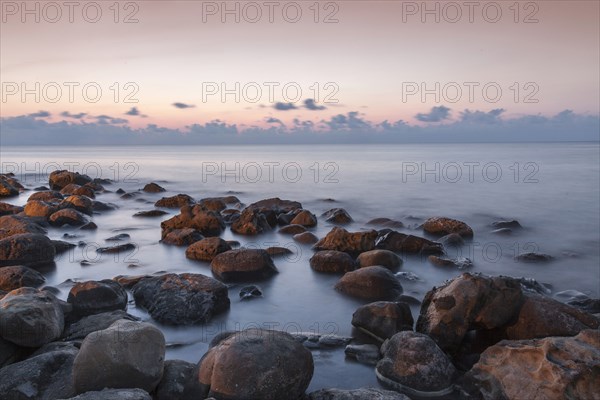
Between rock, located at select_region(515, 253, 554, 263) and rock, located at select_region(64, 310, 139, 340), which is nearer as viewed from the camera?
rock, located at select_region(64, 310, 139, 340)

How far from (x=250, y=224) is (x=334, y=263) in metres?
4.57

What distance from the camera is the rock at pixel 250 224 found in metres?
13.6

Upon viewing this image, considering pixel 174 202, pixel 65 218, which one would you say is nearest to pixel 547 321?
pixel 65 218

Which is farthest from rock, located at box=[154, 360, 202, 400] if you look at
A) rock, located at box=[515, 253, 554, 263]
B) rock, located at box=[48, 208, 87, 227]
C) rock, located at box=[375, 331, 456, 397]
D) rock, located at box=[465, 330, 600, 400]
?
rock, located at box=[48, 208, 87, 227]

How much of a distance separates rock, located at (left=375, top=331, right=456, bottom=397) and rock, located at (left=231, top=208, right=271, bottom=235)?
335 inches

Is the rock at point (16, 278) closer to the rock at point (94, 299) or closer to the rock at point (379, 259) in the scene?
the rock at point (94, 299)

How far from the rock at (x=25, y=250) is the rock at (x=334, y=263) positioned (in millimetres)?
5600

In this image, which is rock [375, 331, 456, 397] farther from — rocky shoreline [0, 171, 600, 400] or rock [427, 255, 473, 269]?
rock [427, 255, 473, 269]

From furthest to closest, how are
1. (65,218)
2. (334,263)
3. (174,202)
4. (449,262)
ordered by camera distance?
(174,202)
(65,218)
(449,262)
(334,263)

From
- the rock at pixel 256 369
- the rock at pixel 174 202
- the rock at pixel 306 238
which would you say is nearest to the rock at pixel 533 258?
the rock at pixel 306 238

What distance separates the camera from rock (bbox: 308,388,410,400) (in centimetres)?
458

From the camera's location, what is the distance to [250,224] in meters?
13.7

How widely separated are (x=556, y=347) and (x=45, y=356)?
17.0ft

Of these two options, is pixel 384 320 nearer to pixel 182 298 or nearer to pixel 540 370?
pixel 540 370
